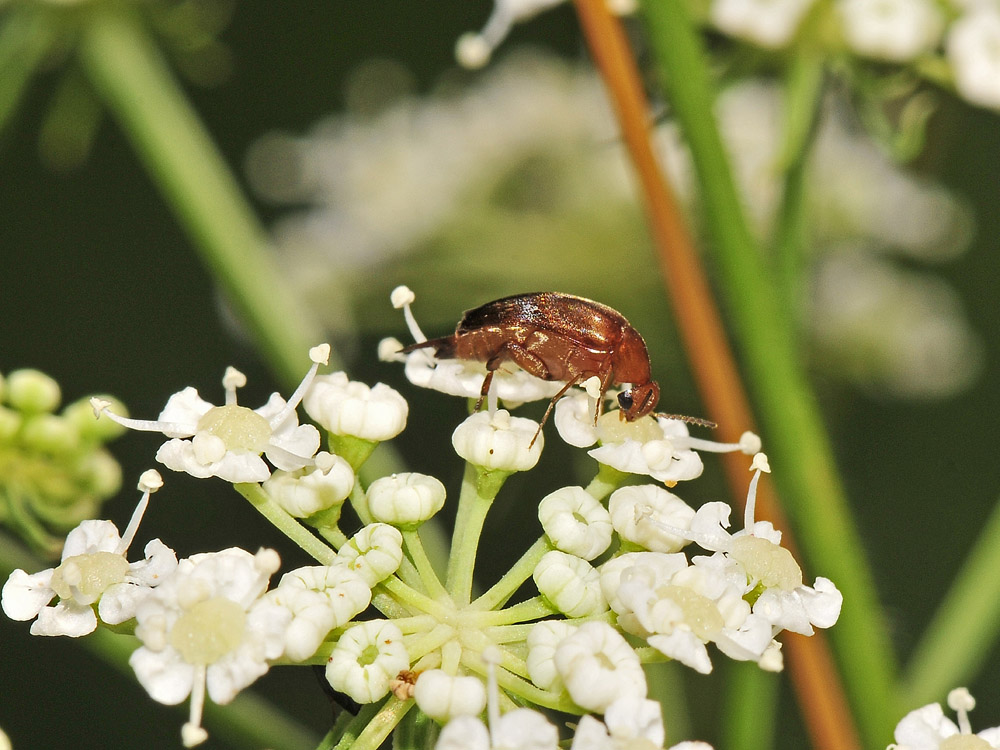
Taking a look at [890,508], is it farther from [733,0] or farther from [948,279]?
[733,0]

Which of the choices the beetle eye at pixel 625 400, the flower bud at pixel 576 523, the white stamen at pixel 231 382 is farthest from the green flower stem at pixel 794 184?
the white stamen at pixel 231 382

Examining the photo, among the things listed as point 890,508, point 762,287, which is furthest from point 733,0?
point 890,508

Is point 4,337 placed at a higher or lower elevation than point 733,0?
lower

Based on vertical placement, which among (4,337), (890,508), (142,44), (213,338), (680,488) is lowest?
(890,508)

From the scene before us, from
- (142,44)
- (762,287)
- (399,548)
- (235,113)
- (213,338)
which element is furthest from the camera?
(235,113)

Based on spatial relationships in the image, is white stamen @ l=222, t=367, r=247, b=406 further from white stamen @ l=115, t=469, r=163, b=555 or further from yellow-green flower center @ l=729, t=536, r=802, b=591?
yellow-green flower center @ l=729, t=536, r=802, b=591

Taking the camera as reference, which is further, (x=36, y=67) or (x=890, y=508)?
(x=890, y=508)

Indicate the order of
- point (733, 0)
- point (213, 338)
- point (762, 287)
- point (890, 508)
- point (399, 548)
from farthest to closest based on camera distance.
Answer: point (213, 338), point (890, 508), point (733, 0), point (762, 287), point (399, 548)

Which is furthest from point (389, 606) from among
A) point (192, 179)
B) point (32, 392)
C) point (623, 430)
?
point (192, 179)
